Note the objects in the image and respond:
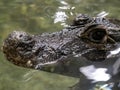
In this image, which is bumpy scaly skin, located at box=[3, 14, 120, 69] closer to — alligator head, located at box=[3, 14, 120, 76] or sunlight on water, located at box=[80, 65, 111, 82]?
alligator head, located at box=[3, 14, 120, 76]

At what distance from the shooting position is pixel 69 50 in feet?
13.0

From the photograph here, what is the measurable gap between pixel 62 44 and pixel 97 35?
0.39 metres

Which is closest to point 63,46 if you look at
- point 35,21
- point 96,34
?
point 96,34

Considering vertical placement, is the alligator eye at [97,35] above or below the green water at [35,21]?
above

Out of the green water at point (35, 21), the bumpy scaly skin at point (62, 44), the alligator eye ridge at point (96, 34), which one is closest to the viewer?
the bumpy scaly skin at point (62, 44)

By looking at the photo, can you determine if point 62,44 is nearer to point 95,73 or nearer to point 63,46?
point 63,46

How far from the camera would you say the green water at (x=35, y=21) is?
4523 millimetres

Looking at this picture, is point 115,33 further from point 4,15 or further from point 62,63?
point 4,15

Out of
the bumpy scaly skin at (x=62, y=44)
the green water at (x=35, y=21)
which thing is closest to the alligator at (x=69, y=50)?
the bumpy scaly skin at (x=62, y=44)

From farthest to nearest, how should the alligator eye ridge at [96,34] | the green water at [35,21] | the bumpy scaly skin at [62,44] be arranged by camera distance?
1. the green water at [35,21]
2. the alligator eye ridge at [96,34]
3. the bumpy scaly skin at [62,44]

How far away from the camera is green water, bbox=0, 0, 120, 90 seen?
4523 millimetres

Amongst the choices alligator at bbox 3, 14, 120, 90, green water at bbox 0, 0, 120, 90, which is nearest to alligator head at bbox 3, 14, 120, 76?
alligator at bbox 3, 14, 120, 90

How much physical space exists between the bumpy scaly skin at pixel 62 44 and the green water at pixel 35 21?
1.65 feet

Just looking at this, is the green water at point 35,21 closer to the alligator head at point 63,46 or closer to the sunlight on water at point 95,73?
the sunlight on water at point 95,73
